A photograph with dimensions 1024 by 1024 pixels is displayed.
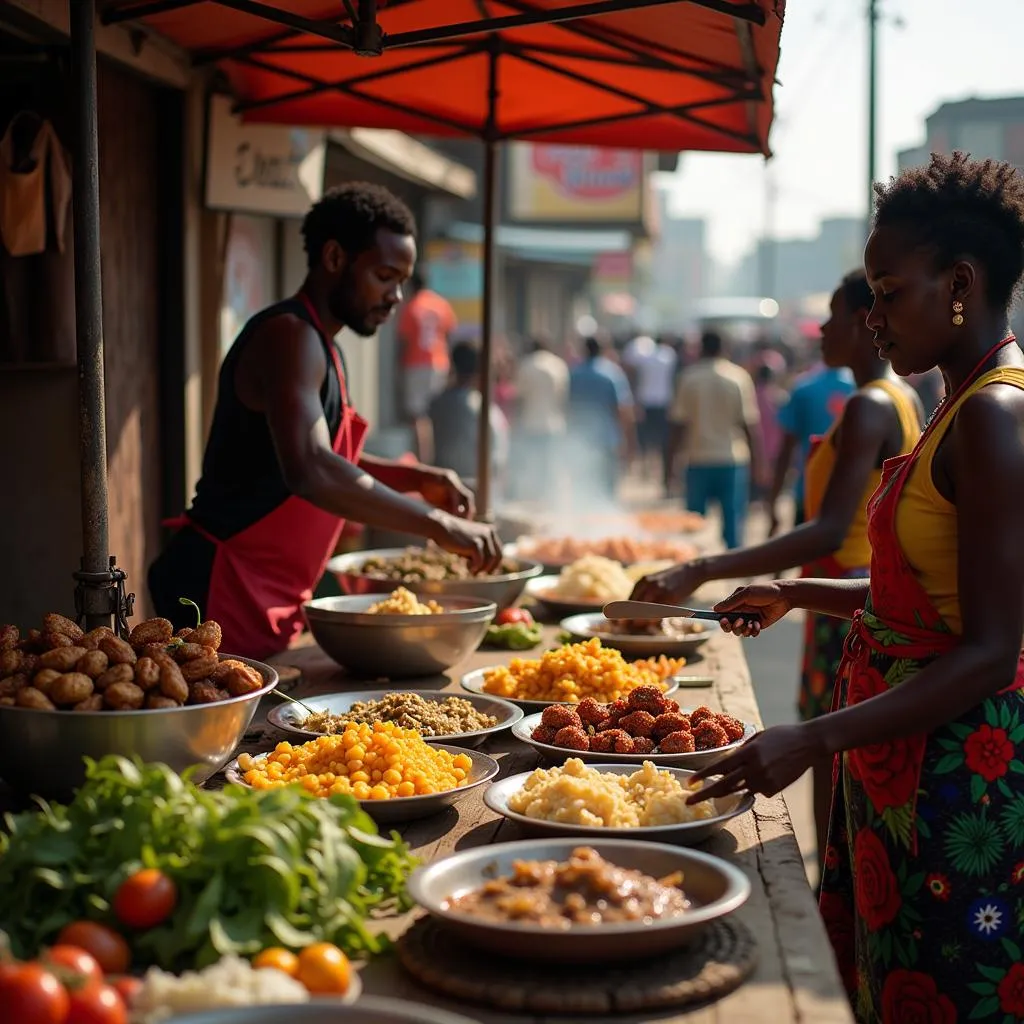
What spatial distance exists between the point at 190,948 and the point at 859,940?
160 cm

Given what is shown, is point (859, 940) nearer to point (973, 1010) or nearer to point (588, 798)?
point (973, 1010)

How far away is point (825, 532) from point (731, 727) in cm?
161

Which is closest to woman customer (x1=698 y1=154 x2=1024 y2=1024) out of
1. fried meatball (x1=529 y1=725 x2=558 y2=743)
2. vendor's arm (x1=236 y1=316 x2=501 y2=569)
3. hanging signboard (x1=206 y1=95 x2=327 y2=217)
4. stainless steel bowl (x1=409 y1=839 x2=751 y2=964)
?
stainless steel bowl (x1=409 y1=839 x2=751 y2=964)

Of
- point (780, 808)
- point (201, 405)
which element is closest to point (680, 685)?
point (780, 808)

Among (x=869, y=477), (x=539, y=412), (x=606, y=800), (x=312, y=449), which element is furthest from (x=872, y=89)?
(x=606, y=800)

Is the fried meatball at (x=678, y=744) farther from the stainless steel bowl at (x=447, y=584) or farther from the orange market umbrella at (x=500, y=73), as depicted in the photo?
the orange market umbrella at (x=500, y=73)

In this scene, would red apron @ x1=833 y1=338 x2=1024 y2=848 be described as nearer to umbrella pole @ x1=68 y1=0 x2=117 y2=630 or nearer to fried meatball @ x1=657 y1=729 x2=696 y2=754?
fried meatball @ x1=657 y1=729 x2=696 y2=754

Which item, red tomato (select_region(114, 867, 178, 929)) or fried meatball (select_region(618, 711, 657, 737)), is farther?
fried meatball (select_region(618, 711, 657, 737))

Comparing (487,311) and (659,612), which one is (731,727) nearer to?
(659,612)

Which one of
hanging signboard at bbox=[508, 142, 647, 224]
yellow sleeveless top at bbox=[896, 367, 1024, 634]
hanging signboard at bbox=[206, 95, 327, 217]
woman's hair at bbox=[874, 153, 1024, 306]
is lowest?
yellow sleeveless top at bbox=[896, 367, 1024, 634]

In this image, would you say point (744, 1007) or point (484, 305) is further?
point (484, 305)

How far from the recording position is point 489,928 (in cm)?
192

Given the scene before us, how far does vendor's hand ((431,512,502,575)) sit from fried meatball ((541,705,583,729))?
99cm

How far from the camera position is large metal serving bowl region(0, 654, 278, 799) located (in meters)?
2.40
